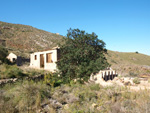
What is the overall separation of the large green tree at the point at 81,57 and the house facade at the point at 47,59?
2.70m

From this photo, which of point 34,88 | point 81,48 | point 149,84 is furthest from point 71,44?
point 149,84

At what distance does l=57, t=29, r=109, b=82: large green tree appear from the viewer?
33.5 feet

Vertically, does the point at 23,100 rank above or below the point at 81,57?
below

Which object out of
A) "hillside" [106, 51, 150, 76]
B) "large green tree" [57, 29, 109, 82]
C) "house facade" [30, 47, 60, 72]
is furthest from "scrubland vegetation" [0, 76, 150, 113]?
"hillside" [106, 51, 150, 76]

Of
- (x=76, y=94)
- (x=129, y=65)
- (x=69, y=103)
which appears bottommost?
(x=69, y=103)

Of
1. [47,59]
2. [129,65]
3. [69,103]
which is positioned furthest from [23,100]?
[129,65]

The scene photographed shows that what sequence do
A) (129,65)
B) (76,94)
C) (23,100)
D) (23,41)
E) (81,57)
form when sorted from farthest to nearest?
1. (23,41)
2. (129,65)
3. (81,57)
4. (76,94)
5. (23,100)

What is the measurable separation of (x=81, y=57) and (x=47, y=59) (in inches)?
326

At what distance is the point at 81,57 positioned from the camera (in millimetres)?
10609

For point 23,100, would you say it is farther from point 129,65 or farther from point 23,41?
point 23,41

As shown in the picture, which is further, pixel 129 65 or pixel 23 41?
pixel 23 41

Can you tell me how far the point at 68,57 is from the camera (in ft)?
34.9

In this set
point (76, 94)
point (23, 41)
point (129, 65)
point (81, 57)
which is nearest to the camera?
point (76, 94)

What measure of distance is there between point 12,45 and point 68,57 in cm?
3297
